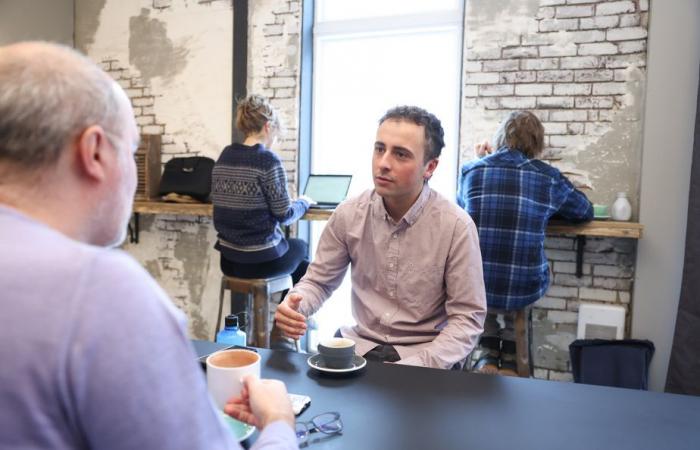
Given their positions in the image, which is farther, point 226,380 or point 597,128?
point 597,128

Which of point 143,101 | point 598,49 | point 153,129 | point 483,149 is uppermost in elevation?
point 598,49

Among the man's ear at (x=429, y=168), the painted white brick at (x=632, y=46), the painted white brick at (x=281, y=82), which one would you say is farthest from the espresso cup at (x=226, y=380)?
the painted white brick at (x=281, y=82)

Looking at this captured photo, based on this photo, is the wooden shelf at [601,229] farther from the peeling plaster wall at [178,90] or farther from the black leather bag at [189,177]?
the peeling plaster wall at [178,90]

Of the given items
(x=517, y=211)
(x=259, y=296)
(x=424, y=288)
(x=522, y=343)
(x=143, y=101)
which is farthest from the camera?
(x=143, y=101)

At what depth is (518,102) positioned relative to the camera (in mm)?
3354

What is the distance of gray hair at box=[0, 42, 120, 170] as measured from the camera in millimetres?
609

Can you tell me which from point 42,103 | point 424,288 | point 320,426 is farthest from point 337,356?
point 42,103

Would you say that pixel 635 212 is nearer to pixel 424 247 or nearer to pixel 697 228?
pixel 697 228

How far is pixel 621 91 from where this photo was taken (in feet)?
10.3

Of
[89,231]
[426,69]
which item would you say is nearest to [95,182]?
[89,231]

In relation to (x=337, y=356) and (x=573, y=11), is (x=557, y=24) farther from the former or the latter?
(x=337, y=356)

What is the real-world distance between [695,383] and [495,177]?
150cm

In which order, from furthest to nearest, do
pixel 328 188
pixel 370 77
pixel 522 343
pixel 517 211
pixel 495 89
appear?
pixel 370 77 < pixel 328 188 < pixel 495 89 < pixel 522 343 < pixel 517 211

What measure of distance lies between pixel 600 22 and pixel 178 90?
3.14m
